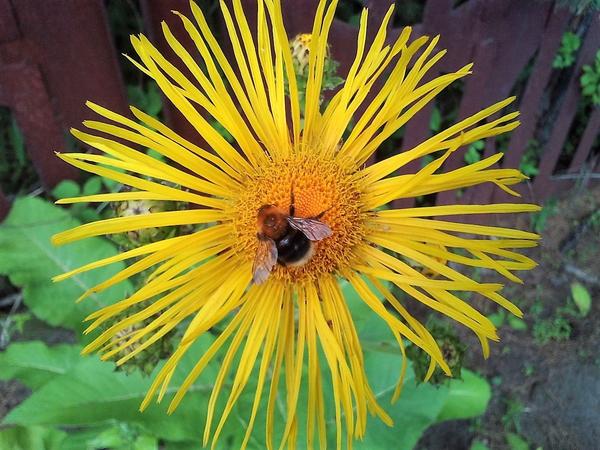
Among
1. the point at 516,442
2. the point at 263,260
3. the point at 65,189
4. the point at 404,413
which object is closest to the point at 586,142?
the point at 516,442

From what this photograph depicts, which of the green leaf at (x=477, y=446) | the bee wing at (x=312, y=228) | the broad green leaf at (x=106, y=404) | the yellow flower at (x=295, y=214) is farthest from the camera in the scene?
the green leaf at (x=477, y=446)

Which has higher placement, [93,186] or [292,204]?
[292,204]

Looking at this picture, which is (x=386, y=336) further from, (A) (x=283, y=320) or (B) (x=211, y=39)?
(B) (x=211, y=39)

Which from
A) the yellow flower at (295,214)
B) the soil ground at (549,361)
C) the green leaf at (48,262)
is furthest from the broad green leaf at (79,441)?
the soil ground at (549,361)

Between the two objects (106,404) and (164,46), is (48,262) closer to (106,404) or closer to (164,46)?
(106,404)

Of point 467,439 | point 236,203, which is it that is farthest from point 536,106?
point 236,203

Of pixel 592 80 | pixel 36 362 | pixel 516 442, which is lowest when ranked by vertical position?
pixel 516 442

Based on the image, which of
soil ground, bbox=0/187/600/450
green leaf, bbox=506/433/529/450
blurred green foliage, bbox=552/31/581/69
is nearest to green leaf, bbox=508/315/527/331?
soil ground, bbox=0/187/600/450

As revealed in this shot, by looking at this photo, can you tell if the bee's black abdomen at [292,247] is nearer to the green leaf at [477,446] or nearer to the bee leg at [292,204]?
the bee leg at [292,204]
